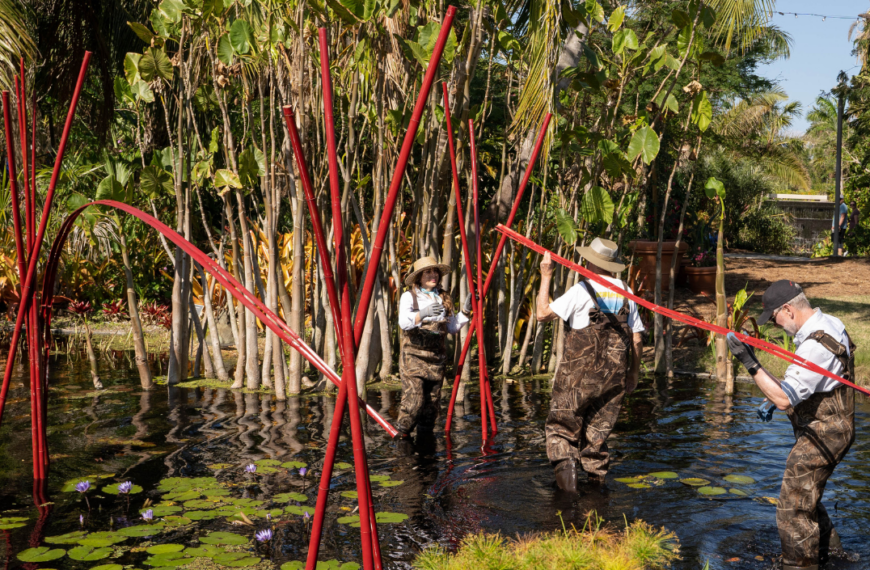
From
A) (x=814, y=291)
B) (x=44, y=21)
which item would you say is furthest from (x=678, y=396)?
(x=44, y=21)

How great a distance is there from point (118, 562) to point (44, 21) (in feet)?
31.0

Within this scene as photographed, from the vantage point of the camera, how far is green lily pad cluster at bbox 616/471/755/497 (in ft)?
15.9

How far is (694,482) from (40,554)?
12.3ft

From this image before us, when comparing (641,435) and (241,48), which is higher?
(241,48)

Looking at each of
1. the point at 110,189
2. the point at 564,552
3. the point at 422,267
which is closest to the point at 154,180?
the point at 110,189

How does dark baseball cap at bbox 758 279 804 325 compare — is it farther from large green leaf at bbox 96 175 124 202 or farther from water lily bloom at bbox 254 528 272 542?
large green leaf at bbox 96 175 124 202

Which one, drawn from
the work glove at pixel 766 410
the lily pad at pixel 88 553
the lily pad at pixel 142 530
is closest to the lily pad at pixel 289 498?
the lily pad at pixel 142 530

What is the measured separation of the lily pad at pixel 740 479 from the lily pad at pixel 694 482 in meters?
0.18

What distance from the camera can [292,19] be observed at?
6457 millimetres

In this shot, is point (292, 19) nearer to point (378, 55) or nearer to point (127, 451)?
point (378, 55)

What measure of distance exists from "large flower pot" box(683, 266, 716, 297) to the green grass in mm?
8897

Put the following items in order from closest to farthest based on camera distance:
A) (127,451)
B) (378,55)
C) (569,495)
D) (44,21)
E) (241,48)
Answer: (569,495), (127,451), (241,48), (378,55), (44,21)

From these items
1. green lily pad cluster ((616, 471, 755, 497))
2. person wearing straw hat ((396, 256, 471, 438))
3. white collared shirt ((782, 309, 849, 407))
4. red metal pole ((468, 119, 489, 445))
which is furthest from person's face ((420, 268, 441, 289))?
white collared shirt ((782, 309, 849, 407))

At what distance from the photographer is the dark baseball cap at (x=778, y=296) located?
374 cm
